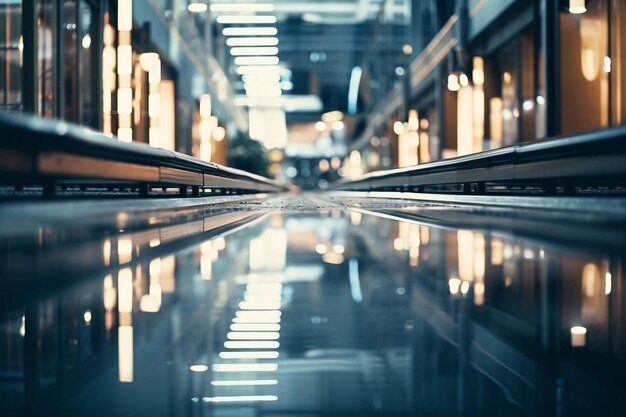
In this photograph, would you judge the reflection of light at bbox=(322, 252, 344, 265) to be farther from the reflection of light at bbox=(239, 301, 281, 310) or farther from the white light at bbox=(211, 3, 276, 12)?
the white light at bbox=(211, 3, 276, 12)

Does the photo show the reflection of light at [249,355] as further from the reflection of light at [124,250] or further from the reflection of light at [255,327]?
the reflection of light at [124,250]

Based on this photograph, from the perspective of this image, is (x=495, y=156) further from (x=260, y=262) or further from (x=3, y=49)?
(x=3, y=49)

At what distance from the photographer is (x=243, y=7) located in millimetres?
47812

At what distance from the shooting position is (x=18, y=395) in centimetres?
145

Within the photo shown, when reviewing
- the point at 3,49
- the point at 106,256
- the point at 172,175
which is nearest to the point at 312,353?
the point at 106,256

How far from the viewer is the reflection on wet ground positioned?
1423 millimetres

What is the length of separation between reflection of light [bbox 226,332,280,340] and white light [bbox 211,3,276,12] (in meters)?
44.4

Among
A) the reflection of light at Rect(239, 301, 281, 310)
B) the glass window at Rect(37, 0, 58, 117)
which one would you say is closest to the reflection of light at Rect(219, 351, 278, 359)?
the reflection of light at Rect(239, 301, 281, 310)

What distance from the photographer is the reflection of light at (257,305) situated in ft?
7.27

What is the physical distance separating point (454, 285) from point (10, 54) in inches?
657

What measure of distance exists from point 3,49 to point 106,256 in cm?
1566

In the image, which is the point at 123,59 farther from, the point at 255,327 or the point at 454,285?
the point at 255,327

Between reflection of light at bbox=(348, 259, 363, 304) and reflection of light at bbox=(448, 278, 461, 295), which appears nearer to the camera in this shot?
reflection of light at bbox=(348, 259, 363, 304)

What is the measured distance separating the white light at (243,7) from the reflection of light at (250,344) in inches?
1751
